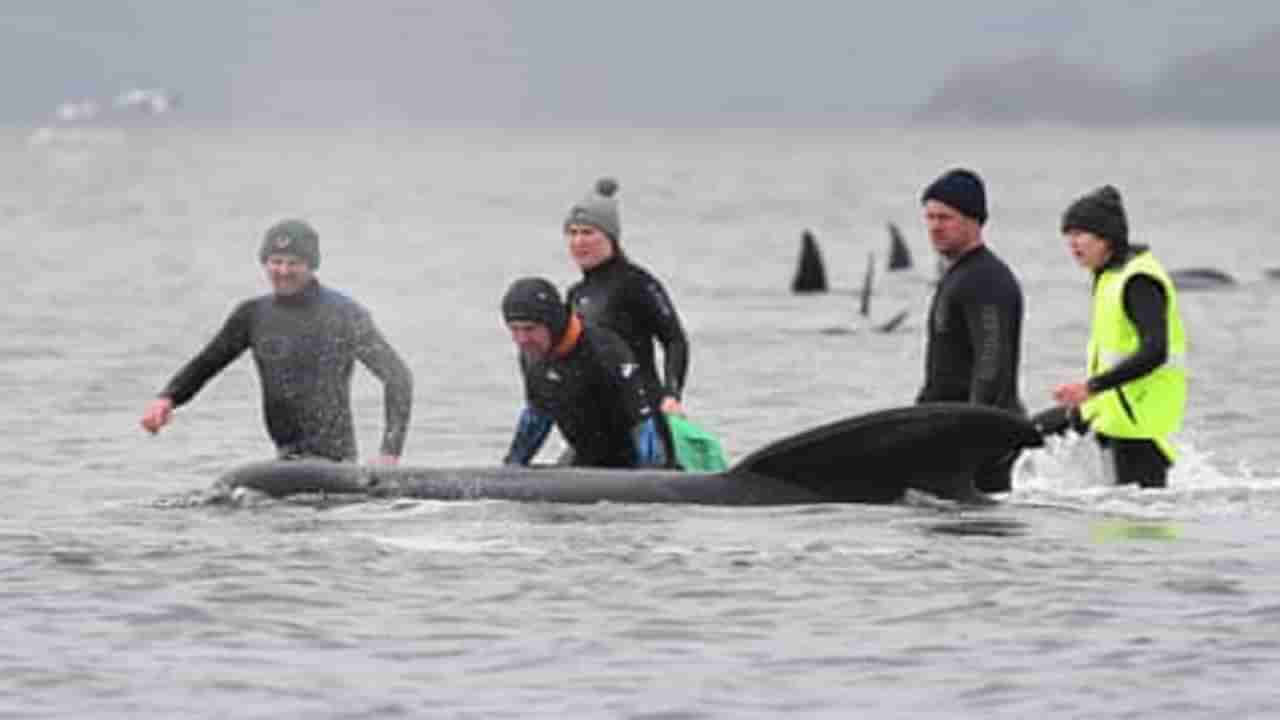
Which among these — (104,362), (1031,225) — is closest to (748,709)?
(104,362)

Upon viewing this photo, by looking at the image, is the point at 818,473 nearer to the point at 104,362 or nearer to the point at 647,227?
the point at 104,362

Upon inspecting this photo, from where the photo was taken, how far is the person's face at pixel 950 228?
68.3 ft

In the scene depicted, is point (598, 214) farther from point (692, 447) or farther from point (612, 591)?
point (612, 591)

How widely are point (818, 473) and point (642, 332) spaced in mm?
1369

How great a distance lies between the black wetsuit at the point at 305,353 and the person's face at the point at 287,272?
85 mm

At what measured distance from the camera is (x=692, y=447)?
22156 millimetres

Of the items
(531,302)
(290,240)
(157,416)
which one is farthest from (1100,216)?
(157,416)

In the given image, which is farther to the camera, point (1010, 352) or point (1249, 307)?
point (1249, 307)

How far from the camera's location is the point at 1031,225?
A: 10875cm

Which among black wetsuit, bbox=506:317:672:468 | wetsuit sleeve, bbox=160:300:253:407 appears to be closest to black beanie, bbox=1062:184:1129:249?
black wetsuit, bbox=506:317:672:468

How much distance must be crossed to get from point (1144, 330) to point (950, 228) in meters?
1.19

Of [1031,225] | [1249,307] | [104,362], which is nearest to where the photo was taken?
[104,362]

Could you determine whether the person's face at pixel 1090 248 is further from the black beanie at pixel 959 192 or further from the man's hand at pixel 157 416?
the man's hand at pixel 157 416

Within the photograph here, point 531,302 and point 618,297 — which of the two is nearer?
point 531,302
